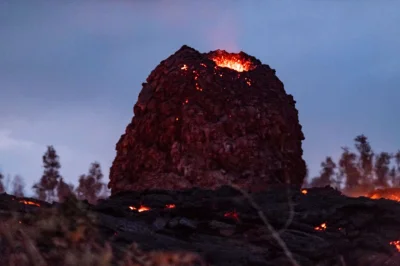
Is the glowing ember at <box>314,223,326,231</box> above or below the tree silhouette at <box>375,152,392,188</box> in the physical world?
below

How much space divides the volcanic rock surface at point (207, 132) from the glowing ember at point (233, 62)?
17.3 inches

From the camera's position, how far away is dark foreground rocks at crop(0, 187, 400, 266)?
35.7ft

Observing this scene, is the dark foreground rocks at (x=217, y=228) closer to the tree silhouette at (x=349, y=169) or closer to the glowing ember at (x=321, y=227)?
the glowing ember at (x=321, y=227)

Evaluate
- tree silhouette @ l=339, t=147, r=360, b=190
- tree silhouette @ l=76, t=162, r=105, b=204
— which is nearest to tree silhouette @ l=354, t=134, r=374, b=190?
tree silhouette @ l=339, t=147, r=360, b=190

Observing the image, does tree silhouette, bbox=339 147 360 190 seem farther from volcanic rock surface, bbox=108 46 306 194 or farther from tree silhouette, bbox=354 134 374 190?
volcanic rock surface, bbox=108 46 306 194

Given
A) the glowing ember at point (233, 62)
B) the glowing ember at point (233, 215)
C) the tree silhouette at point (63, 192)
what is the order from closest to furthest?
the tree silhouette at point (63, 192)
the glowing ember at point (233, 215)
the glowing ember at point (233, 62)

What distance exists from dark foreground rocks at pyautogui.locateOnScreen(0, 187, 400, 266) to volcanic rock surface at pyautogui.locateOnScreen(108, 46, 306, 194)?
12.2 feet

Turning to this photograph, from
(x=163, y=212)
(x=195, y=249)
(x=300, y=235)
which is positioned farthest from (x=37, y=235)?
(x=300, y=235)

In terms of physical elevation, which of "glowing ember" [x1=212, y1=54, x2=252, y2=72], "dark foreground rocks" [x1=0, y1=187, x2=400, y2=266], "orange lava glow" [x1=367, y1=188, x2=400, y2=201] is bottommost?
"dark foreground rocks" [x1=0, y1=187, x2=400, y2=266]

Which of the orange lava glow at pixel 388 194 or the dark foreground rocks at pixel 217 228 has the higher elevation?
the orange lava glow at pixel 388 194

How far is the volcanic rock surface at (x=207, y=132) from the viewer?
20.9m

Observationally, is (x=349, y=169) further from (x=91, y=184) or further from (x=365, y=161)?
(x=91, y=184)

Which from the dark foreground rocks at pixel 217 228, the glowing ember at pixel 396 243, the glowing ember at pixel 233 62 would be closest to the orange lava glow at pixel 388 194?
the dark foreground rocks at pixel 217 228

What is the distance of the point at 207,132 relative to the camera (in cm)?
2119
